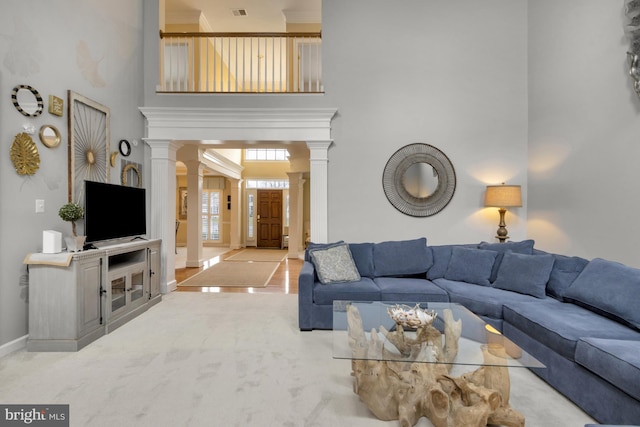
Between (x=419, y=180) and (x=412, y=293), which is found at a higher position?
(x=419, y=180)

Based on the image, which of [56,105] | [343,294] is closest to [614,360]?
[343,294]

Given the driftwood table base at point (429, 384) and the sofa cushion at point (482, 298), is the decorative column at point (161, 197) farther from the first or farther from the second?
the sofa cushion at point (482, 298)

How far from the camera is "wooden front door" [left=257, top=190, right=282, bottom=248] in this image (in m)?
10.9

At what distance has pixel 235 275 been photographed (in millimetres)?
5934

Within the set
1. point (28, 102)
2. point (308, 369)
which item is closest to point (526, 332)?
point (308, 369)

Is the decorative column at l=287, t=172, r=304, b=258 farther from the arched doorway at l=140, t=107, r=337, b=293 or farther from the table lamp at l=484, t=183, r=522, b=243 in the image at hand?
the table lamp at l=484, t=183, r=522, b=243

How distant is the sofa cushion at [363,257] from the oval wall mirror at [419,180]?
99 centimetres

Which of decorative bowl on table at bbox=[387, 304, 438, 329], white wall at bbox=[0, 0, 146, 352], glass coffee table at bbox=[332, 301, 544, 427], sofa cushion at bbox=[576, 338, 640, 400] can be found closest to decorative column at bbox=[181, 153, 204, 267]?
white wall at bbox=[0, 0, 146, 352]

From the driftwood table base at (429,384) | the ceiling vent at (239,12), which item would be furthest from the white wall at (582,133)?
the ceiling vent at (239,12)

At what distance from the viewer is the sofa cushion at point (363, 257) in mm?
3789

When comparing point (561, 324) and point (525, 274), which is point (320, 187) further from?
point (561, 324)

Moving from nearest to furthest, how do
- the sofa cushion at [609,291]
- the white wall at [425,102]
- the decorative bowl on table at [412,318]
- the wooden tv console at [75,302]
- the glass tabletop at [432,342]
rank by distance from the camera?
the glass tabletop at [432,342] → the decorative bowl on table at [412,318] → the sofa cushion at [609,291] → the wooden tv console at [75,302] → the white wall at [425,102]

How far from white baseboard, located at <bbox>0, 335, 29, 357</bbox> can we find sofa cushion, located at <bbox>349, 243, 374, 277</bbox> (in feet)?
10.7

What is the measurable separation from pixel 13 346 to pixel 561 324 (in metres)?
4.33
